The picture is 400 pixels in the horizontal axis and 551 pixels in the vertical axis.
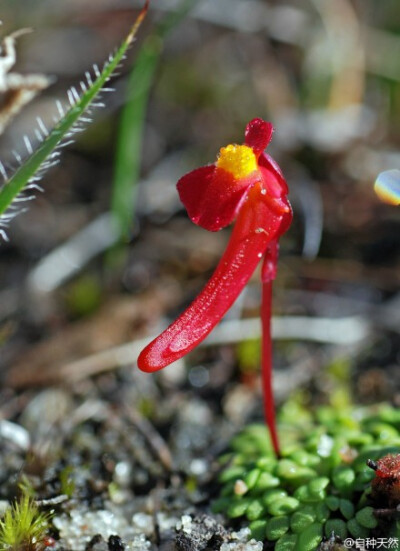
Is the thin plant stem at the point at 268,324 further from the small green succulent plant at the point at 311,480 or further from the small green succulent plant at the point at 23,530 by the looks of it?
the small green succulent plant at the point at 23,530

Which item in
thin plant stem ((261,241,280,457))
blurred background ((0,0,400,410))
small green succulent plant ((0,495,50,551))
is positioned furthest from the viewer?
blurred background ((0,0,400,410))

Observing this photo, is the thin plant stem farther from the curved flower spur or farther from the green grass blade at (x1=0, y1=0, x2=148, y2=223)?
the green grass blade at (x1=0, y1=0, x2=148, y2=223)

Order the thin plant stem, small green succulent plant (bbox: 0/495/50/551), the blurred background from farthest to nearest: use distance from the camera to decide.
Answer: the blurred background < the thin plant stem < small green succulent plant (bbox: 0/495/50/551)

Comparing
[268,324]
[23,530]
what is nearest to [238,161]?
[268,324]

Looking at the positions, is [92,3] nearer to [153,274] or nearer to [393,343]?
[153,274]

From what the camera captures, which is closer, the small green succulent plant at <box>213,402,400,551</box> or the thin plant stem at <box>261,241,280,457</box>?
the small green succulent plant at <box>213,402,400,551</box>

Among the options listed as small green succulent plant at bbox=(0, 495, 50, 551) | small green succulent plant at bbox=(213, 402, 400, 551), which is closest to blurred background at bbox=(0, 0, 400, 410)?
small green succulent plant at bbox=(213, 402, 400, 551)

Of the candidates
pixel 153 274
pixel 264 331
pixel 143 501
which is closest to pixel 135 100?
pixel 153 274

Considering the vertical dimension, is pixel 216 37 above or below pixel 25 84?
below
